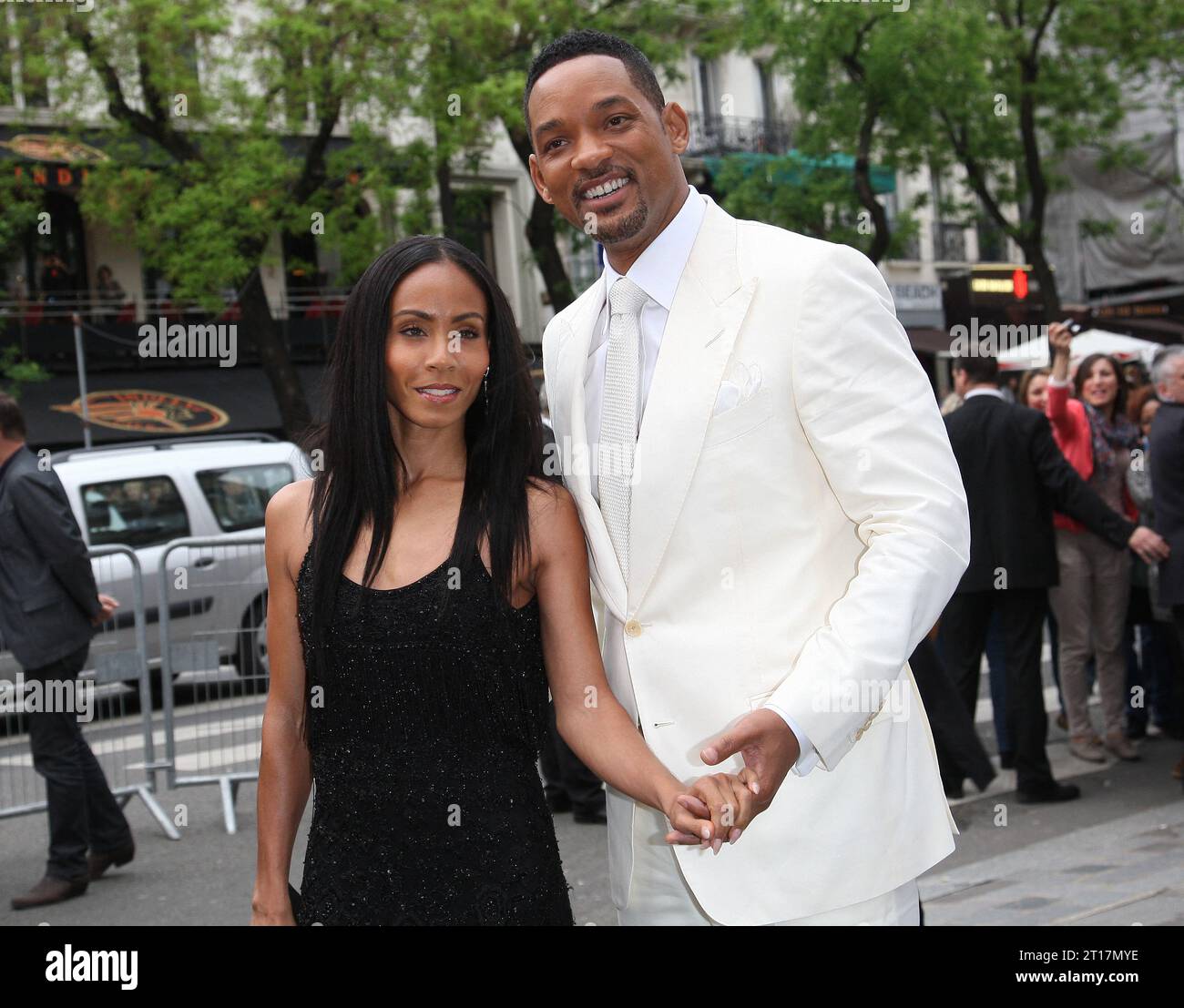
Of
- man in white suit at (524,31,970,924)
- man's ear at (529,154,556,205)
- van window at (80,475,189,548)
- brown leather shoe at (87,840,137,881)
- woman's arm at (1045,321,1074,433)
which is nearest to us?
man in white suit at (524,31,970,924)

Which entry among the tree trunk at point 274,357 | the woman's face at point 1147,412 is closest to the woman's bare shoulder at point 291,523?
the woman's face at point 1147,412

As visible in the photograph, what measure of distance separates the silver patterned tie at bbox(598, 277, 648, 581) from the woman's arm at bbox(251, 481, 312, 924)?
0.57m

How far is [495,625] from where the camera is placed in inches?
101

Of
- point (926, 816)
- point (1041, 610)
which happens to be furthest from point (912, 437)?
point (1041, 610)

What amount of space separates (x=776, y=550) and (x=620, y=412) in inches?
15.5

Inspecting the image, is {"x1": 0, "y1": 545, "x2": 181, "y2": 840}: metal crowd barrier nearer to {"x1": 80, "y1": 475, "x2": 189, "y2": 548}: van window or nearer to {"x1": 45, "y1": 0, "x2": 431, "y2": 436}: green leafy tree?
{"x1": 80, "y1": 475, "x2": 189, "y2": 548}: van window

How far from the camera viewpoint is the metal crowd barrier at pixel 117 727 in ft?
23.1

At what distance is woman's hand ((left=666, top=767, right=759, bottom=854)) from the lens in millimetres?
2170

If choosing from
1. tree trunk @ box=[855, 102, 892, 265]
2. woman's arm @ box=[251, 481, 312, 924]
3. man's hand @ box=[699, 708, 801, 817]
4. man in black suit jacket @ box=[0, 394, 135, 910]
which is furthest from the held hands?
tree trunk @ box=[855, 102, 892, 265]

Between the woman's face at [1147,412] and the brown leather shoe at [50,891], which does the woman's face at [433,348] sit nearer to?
the brown leather shoe at [50,891]

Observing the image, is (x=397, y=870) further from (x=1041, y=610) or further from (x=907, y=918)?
(x=1041, y=610)

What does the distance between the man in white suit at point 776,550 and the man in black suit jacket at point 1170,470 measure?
4.88m

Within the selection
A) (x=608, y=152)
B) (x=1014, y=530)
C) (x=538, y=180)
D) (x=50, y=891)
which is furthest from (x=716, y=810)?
(x=1014, y=530)

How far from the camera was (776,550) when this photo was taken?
2455mm
